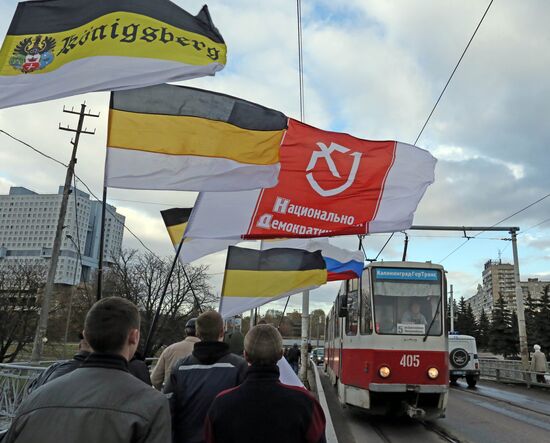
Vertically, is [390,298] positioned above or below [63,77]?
below

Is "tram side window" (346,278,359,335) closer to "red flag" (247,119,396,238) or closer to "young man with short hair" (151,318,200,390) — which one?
"red flag" (247,119,396,238)

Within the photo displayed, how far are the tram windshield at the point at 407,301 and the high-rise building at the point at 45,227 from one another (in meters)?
20.0

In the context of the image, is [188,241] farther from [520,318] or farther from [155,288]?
[155,288]

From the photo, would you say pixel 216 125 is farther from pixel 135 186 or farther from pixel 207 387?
pixel 207 387

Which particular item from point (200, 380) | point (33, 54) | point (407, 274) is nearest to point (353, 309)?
point (407, 274)

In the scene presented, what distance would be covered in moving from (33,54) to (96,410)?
3725mm

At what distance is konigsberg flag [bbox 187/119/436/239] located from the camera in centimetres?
781

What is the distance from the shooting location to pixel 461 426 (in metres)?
10.5

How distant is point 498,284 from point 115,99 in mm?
158477

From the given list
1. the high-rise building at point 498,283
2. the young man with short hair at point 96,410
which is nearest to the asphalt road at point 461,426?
the young man with short hair at point 96,410

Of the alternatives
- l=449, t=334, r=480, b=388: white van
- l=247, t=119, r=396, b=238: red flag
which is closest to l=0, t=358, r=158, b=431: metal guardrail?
l=247, t=119, r=396, b=238: red flag

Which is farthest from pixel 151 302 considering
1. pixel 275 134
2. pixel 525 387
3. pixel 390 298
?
pixel 275 134

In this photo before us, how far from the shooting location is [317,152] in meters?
7.91

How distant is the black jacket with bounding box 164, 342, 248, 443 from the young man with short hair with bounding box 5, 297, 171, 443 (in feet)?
Answer: 4.87
